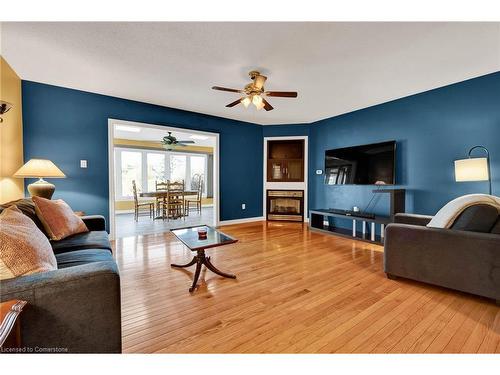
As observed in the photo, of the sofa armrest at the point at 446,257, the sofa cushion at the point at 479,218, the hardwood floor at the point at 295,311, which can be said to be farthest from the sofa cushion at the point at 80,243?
the sofa cushion at the point at 479,218

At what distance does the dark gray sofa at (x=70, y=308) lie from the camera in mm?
910

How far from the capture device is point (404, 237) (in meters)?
2.17

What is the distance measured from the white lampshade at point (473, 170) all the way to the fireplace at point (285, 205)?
2.96 m

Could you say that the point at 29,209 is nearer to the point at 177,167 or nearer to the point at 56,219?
the point at 56,219

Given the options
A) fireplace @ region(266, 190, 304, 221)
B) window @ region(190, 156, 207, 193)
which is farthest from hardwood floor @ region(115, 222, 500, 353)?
window @ region(190, 156, 207, 193)

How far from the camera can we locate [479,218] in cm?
187

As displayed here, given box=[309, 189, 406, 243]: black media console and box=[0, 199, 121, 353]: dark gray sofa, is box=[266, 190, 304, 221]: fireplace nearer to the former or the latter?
box=[309, 189, 406, 243]: black media console

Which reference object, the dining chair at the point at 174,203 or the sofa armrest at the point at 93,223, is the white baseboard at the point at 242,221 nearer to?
the dining chair at the point at 174,203

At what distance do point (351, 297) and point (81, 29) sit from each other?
332 cm

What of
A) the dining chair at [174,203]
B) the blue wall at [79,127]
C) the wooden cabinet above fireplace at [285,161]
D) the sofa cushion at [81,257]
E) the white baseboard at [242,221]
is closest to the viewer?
the sofa cushion at [81,257]

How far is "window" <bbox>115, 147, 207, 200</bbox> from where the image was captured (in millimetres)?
6824

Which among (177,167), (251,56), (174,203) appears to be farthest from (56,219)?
(177,167)
